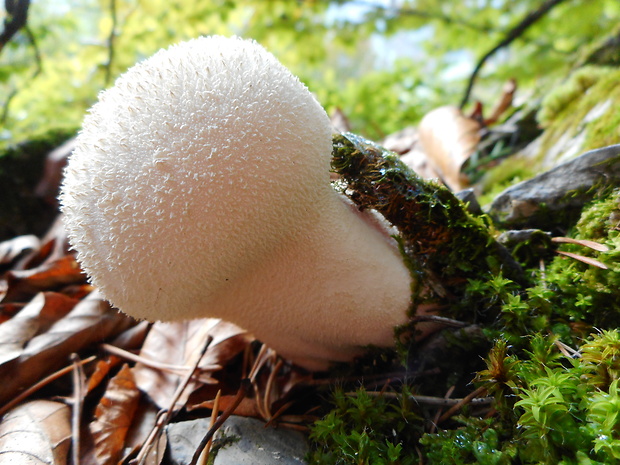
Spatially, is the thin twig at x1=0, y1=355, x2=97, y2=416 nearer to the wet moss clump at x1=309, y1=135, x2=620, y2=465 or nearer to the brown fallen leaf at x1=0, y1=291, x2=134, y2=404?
the brown fallen leaf at x1=0, y1=291, x2=134, y2=404

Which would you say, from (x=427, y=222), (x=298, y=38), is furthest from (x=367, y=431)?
(x=298, y=38)

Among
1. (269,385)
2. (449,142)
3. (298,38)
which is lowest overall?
(269,385)

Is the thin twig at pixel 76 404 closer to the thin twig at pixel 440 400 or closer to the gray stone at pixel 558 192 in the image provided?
the thin twig at pixel 440 400

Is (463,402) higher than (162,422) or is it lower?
higher

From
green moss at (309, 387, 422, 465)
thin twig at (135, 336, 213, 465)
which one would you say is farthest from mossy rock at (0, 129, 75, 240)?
Result: green moss at (309, 387, 422, 465)

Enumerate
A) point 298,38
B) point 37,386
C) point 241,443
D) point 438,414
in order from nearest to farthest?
point 438,414
point 241,443
point 37,386
point 298,38

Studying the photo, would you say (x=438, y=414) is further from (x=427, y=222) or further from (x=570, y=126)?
(x=570, y=126)

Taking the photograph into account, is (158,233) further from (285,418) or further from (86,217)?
(285,418)
